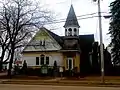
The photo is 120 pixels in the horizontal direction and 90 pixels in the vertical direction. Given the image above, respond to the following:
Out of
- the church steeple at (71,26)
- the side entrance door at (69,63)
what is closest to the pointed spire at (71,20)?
the church steeple at (71,26)

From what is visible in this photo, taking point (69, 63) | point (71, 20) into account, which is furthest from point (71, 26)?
point (69, 63)

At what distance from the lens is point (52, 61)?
163 feet

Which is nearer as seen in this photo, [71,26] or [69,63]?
[69,63]

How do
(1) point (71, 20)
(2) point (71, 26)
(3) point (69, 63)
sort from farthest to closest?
→ (1) point (71, 20) < (2) point (71, 26) < (3) point (69, 63)

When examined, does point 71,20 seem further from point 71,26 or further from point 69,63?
point 69,63

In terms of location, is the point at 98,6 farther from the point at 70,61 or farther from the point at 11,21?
the point at 70,61

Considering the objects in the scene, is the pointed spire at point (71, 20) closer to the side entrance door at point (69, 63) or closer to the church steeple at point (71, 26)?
the church steeple at point (71, 26)

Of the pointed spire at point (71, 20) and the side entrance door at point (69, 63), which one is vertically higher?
the pointed spire at point (71, 20)

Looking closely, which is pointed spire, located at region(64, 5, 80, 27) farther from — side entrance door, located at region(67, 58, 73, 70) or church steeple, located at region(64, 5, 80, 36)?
side entrance door, located at region(67, 58, 73, 70)

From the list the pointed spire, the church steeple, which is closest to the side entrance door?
the church steeple

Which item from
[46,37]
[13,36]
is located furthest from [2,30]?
[46,37]

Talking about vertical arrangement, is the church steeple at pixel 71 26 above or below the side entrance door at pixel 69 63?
above

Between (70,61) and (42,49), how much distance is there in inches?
209

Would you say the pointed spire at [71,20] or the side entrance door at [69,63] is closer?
the side entrance door at [69,63]
